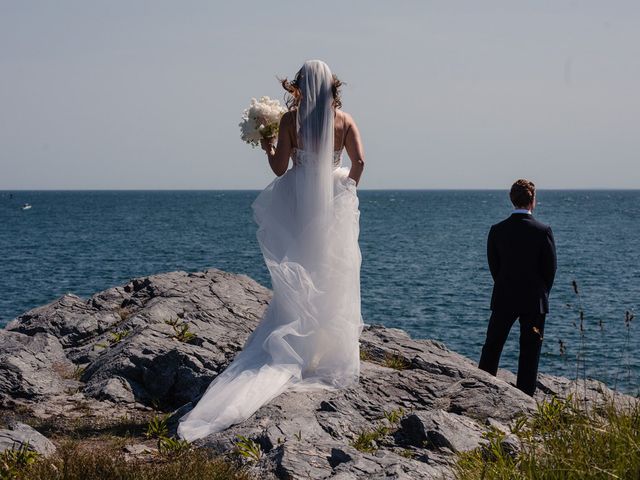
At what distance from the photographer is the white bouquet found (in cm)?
819

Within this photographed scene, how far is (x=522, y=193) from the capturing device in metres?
8.76

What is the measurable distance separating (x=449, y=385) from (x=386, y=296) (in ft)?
84.0

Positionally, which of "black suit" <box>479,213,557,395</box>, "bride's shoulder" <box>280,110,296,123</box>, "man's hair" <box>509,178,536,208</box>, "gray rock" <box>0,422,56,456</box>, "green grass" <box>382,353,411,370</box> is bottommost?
"gray rock" <box>0,422,56,456</box>

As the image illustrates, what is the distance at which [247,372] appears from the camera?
7629mm

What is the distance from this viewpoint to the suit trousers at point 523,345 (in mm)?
8984

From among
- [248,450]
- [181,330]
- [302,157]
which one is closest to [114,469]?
[248,450]

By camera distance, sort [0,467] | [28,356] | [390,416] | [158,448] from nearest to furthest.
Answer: [0,467], [158,448], [390,416], [28,356]

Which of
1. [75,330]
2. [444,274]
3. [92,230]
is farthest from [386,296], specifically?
[92,230]

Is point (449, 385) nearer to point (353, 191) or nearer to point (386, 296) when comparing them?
point (353, 191)

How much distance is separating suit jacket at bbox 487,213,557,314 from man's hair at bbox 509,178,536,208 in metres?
0.13

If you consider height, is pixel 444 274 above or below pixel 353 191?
below

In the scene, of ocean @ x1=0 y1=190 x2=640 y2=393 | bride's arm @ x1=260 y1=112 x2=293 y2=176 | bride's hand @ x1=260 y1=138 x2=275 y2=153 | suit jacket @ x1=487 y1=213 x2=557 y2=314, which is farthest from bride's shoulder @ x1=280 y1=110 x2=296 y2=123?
ocean @ x1=0 y1=190 x2=640 y2=393

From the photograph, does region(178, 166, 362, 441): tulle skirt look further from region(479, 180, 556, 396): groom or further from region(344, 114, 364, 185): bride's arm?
region(479, 180, 556, 396): groom

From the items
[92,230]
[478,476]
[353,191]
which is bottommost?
[92,230]
